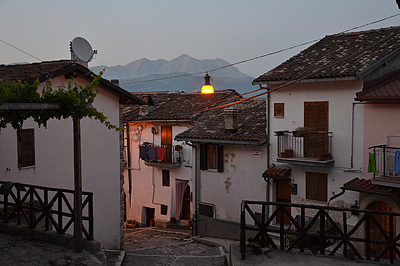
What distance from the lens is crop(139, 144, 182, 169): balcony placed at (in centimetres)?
2477

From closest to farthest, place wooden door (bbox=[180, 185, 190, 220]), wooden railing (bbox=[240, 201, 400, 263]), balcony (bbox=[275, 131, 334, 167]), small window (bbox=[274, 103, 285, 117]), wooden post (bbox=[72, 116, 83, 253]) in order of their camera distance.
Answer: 1. wooden railing (bbox=[240, 201, 400, 263])
2. wooden post (bbox=[72, 116, 83, 253])
3. balcony (bbox=[275, 131, 334, 167])
4. small window (bbox=[274, 103, 285, 117])
5. wooden door (bbox=[180, 185, 190, 220])

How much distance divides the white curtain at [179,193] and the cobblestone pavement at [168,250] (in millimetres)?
2004

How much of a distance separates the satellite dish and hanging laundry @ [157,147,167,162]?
30.5ft

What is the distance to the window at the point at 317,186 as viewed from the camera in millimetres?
16750

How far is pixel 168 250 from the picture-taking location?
1686 cm

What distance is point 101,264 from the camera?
8969 mm

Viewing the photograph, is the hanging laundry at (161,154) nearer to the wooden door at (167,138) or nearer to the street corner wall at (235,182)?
the wooden door at (167,138)

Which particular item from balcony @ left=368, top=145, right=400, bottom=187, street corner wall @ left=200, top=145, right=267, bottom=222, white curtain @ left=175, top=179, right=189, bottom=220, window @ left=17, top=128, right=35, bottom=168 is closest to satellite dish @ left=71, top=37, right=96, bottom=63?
window @ left=17, top=128, right=35, bottom=168

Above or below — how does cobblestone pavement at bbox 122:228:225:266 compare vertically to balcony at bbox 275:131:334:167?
below

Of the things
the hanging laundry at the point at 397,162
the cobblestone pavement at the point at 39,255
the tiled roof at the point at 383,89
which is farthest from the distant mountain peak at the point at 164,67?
the cobblestone pavement at the point at 39,255

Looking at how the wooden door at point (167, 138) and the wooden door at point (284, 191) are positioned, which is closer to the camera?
the wooden door at point (284, 191)

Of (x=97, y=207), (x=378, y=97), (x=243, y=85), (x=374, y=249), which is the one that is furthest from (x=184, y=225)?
(x=243, y=85)

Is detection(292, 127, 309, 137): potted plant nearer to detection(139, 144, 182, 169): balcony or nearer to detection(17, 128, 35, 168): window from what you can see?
detection(17, 128, 35, 168): window

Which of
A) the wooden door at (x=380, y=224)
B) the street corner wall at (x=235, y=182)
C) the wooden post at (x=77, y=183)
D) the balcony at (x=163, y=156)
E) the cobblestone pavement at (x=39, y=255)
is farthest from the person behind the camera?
the balcony at (x=163, y=156)
